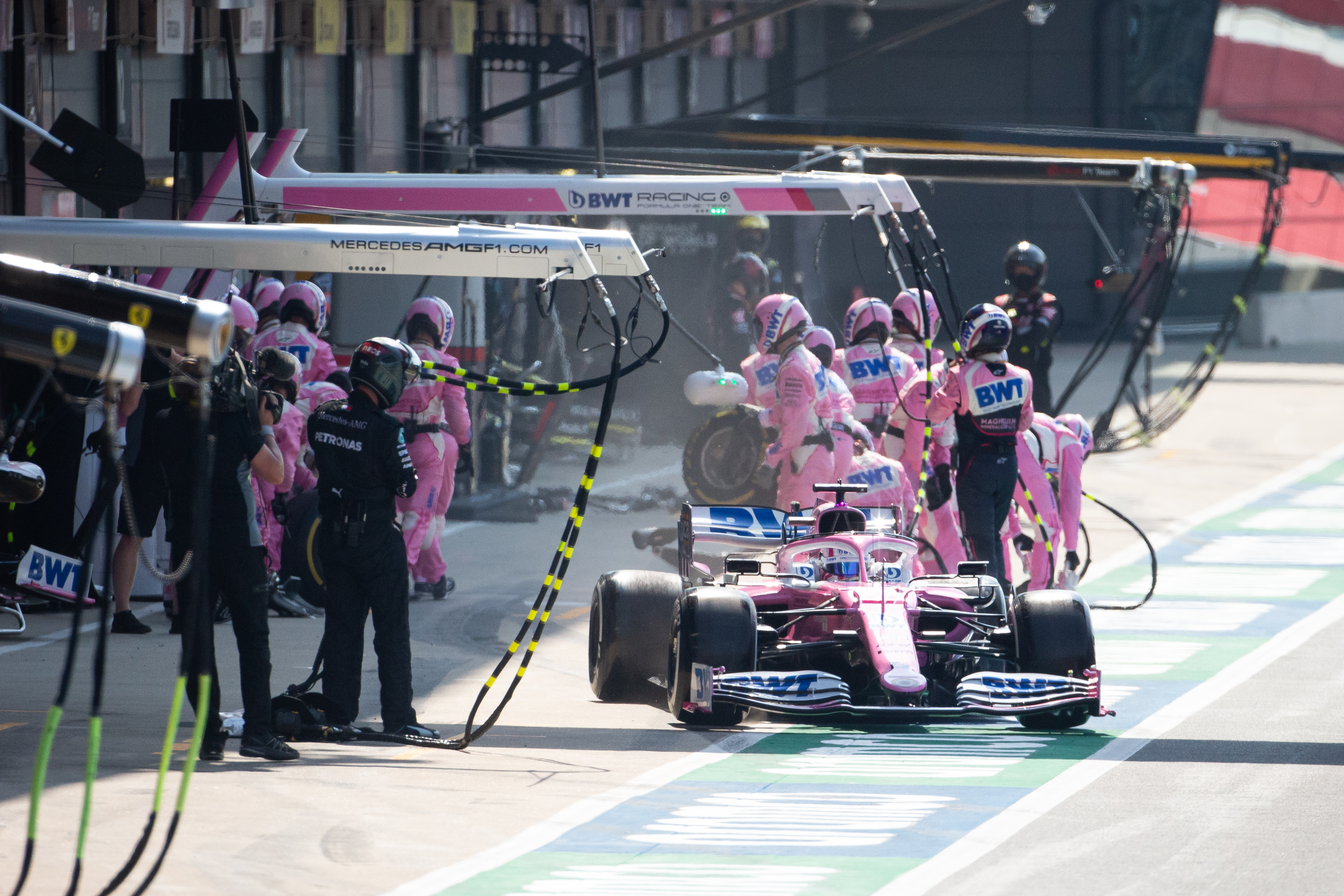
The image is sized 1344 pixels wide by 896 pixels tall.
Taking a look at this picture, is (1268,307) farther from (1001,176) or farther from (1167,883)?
(1167,883)

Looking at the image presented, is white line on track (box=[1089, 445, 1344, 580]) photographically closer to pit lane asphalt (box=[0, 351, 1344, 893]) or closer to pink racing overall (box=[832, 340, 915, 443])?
pink racing overall (box=[832, 340, 915, 443])

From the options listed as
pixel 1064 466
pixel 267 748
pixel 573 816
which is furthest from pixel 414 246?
pixel 1064 466

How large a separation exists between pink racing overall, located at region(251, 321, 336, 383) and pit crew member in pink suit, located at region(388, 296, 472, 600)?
20.8 inches

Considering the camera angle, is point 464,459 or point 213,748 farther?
point 464,459

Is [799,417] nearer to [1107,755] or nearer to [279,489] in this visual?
[279,489]

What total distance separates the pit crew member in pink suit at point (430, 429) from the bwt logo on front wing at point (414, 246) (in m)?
2.75

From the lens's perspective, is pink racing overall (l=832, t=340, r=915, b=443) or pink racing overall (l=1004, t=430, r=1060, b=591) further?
pink racing overall (l=832, t=340, r=915, b=443)

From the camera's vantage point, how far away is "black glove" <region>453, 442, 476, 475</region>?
1410 cm

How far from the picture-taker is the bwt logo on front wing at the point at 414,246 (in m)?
9.62

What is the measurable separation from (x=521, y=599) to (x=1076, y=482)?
3.72m

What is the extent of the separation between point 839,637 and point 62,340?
201 inches

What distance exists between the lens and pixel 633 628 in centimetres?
1012

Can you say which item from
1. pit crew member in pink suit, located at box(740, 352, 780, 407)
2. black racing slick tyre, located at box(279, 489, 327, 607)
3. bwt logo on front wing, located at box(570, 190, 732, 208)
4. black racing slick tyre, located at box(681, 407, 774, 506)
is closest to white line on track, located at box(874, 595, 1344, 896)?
pit crew member in pink suit, located at box(740, 352, 780, 407)

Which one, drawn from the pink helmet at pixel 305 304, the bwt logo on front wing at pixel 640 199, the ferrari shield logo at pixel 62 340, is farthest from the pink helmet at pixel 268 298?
the ferrari shield logo at pixel 62 340
